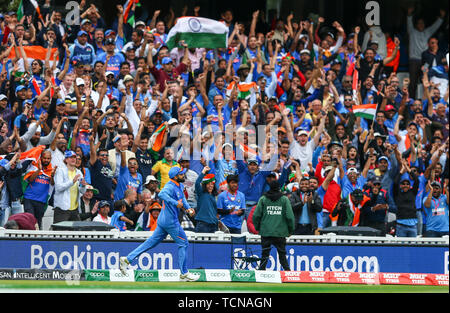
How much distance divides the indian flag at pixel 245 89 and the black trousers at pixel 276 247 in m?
5.84

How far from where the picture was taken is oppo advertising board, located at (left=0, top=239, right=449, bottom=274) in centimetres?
1725

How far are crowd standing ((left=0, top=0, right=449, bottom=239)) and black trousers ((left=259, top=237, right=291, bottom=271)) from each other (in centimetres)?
5

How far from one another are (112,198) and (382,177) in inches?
213

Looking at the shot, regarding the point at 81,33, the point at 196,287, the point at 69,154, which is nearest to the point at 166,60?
the point at 81,33

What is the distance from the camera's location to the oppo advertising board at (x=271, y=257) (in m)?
17.2

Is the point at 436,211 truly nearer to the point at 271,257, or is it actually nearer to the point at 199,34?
the point at 271,257

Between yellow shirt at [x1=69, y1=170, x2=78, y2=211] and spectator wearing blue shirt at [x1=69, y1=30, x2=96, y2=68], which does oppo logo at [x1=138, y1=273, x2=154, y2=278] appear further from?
spectator wearing blue shirt at [x1=69, y1=30, x2=96, y2=68]

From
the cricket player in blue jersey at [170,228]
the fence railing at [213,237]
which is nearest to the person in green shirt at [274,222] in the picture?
the fence railing at [213,237]

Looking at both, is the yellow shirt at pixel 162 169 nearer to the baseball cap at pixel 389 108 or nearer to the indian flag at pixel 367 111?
the indian flag at pixel 367 111

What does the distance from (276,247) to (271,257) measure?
0.73 m

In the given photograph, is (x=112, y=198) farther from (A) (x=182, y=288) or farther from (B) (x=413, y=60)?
(B) (x=413, y=60)

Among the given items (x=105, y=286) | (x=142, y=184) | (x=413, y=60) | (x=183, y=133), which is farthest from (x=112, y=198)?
(x=413, y=60)

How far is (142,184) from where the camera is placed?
19.5 m

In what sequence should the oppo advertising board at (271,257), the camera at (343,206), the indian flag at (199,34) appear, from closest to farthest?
the oppo advertising board at (271,257) → the camera at (343,206) → the indian flag at (199,34)
